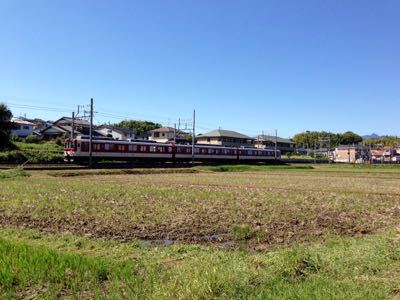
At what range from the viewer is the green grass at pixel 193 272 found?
5535 millimetres

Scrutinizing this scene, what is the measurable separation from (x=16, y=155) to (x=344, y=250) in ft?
138

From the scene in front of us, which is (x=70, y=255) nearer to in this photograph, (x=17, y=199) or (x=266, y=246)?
(x=266, y=246)

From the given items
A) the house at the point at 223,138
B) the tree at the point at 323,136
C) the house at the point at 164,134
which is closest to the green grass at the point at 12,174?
the house at the point at 164,134

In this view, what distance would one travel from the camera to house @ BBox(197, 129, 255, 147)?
364 feet

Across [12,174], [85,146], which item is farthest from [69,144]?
[12,174]

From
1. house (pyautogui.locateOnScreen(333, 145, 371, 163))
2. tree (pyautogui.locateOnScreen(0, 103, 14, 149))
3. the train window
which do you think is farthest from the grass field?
house (pyautogui.locateOnScreen(333, 145, 371, 163))

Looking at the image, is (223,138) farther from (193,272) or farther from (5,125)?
(193,272)

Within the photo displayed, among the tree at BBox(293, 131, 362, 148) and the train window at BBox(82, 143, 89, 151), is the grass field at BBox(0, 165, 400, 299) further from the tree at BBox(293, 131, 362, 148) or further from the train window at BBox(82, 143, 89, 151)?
the tree at BBox(293, 131, 362, 148)

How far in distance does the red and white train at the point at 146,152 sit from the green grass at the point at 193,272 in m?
37.6

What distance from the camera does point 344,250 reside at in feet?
27.0

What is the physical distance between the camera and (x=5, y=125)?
48.1 m

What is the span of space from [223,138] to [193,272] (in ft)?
346

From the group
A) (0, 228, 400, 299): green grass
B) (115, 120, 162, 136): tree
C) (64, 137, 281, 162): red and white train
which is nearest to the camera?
(0, 228, 400, 299): green grass

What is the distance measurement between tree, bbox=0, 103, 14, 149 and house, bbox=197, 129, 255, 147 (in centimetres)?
6574
